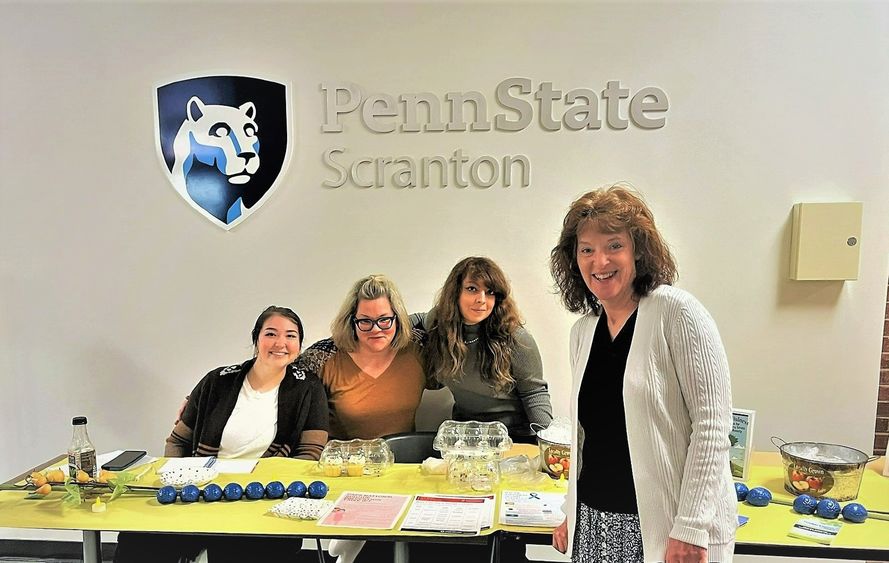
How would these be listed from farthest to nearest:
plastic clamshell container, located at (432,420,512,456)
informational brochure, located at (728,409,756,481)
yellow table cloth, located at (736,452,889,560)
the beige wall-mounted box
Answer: the beige wall-mounted box
plastic clamshell container, located at (432,420,512,456)
informational brochure, located at (728,409,756,481)
yellow table cloth, located at (736,452,889,560)

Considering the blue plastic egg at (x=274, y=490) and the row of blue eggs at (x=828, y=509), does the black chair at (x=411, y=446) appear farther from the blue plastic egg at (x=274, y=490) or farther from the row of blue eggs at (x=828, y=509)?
the row of blue eggs at (x=828, y=509)

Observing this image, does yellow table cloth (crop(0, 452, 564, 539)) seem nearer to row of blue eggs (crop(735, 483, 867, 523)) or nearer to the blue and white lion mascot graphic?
row of blue eggs (crop(735, 483, 867, 523))

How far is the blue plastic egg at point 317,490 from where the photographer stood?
2.18 metres

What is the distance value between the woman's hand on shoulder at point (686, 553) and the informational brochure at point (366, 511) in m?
0.82

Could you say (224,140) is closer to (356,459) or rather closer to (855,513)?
(356,459)

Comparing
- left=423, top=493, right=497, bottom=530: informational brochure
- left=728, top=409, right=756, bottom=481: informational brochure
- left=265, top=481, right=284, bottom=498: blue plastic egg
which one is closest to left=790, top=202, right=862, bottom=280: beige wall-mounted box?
left=728, top=409, right=756, bottom=481: informational brochure

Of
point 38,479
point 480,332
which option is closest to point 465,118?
point 480,332

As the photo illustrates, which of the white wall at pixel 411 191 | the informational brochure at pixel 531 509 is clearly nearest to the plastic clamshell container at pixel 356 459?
the informational brochure at pixel 531 509

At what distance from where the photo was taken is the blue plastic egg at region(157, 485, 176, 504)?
2.13m

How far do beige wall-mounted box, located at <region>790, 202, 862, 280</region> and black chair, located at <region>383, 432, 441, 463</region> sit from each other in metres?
1.82

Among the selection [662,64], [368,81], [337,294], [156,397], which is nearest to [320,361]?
[337,294]

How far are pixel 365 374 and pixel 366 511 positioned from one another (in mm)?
966

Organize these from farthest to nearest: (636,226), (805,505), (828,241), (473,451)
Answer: (828,241) → (473,451) → (805,505) → (636,226)

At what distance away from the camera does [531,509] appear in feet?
6.79
